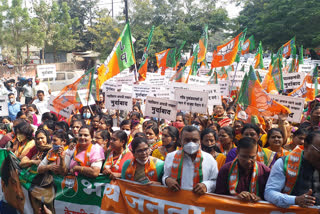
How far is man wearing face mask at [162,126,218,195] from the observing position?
10.4 feet

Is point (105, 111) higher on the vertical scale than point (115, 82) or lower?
lower

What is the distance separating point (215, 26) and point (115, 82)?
21.7 meters

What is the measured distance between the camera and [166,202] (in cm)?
330

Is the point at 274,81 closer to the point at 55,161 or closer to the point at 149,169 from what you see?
the point at 149,169

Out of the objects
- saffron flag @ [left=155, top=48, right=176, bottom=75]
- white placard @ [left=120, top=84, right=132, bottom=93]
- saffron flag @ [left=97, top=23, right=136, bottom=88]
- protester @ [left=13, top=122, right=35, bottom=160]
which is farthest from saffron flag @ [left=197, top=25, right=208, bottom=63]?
protester @ [left=13, top=122, right=35, bottom=160]

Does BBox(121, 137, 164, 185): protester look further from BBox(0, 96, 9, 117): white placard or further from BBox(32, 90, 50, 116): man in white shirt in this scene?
BBox(32, 90, 50, 116): man in white shirt

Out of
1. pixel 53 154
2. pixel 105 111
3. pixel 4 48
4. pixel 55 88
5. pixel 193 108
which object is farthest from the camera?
pixel 4 48

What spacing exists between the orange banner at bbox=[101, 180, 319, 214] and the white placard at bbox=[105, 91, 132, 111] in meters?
2.96

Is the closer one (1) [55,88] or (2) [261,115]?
(2) [261,115]

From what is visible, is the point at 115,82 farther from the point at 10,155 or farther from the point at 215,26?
the point at 215,26

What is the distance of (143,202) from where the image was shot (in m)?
3.43

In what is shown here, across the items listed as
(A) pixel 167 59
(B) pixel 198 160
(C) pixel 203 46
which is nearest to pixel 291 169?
(B) pixel 198 160

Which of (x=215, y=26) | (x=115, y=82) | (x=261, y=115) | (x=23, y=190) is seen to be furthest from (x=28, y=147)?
(x=215, y=26)

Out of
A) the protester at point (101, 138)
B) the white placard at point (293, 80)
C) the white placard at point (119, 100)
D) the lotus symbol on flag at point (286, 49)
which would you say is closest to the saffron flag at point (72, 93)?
the white placard at point (119, 100)
